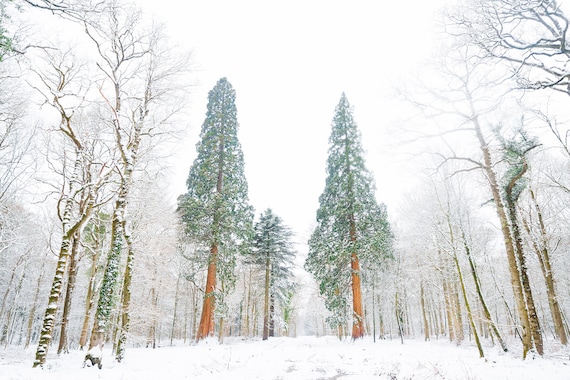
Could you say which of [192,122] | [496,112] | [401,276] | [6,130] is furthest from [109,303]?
[401,276]

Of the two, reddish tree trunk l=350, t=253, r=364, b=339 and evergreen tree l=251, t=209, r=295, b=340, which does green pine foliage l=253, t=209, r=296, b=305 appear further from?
reddish tree trunk l=350, t=253, r=364, b=339

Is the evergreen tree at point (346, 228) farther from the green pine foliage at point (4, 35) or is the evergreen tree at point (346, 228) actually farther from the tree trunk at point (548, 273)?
the green pine foliage at point (4, 35)

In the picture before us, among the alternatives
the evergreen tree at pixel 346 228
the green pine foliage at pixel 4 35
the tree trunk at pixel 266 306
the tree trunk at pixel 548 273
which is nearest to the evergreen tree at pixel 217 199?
the tree trunk at pixel 266 306

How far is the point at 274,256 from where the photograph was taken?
25.2 metres

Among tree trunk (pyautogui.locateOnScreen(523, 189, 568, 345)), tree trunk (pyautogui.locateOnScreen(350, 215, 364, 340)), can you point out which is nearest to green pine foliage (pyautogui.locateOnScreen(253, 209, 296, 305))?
tree trunk (pyautogui.locateOnScreen(350, 215, 364, 340))

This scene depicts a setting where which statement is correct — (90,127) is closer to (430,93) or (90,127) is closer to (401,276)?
(430,93)

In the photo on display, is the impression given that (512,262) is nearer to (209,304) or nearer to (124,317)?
(124,317)

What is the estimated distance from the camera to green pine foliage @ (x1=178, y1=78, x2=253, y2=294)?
18.0 m

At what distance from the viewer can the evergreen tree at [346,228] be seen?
57.7 ft

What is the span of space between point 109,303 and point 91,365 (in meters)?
1.89

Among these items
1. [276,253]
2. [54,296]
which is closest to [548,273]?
[276,253]

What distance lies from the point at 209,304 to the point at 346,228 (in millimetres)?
9903

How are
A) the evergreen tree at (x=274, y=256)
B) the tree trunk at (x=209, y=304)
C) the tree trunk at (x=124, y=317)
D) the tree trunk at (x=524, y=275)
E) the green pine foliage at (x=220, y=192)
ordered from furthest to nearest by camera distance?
the evergreen tree at (x=274, y=256), the green pine foliage at (x=220, y=192), the tree trunk at (x=209, y=304), the tree trunk at (x=524, y=275), the tree trunk at (x=124, y=317)

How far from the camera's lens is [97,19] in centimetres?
498
